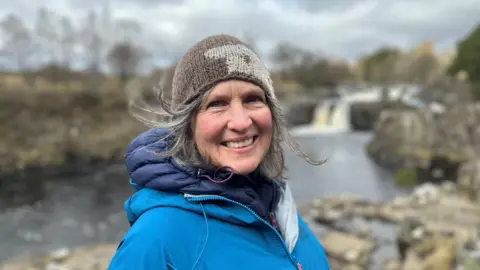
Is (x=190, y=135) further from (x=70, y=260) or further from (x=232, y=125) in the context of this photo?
(x=70, y=260)

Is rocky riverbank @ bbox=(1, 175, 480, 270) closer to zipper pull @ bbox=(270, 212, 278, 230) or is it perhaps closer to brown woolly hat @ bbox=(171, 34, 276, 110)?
zipper pull @ bbox=(270, 212, 278, 230)

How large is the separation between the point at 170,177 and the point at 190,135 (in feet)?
0.64

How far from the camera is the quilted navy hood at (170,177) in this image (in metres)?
1.04

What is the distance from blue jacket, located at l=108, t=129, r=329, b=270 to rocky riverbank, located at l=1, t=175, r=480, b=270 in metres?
4.61

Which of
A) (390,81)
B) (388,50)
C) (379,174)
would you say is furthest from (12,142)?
(388,50)

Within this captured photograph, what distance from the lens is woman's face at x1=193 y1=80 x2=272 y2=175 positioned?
112 cm

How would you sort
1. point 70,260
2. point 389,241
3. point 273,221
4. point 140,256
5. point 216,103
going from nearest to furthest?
point 140,256
point 216,103
point 273,221
point 70,260
point 389,241

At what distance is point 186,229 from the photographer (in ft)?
3.17

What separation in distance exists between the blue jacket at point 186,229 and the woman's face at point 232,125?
0.36ft

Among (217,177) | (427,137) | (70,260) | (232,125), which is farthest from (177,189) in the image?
(427,137)

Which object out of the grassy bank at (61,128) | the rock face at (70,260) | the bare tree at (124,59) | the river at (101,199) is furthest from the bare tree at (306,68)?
the rock face at (70,260)

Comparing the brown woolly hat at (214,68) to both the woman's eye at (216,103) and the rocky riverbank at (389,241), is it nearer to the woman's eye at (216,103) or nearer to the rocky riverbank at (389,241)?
Answer: the woman's eye at (216,103)

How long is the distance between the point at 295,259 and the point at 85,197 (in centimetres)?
1245

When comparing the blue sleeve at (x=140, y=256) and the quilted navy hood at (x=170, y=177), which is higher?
the quilted navy hood at (x=170, y=177)
